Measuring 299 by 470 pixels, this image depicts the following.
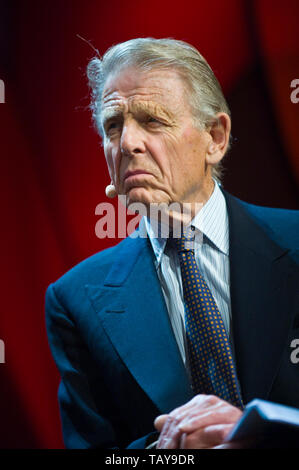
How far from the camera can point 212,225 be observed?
164cm

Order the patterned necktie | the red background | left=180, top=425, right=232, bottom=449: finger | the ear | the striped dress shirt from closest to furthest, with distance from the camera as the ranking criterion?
left=180, top=425, right=232, bottom=449: finger, the patterned necktie, the striped dress shirt, the ear, the red background

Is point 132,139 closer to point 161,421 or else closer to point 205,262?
point 205,262

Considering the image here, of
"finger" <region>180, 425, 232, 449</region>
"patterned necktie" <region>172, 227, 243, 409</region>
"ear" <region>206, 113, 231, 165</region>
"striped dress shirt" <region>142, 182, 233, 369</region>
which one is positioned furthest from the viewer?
"ear" <region>206, 113, 231, 165</region>

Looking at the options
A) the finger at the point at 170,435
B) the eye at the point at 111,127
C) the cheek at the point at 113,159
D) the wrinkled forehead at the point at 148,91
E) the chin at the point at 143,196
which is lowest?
the finger at the point at 170,435

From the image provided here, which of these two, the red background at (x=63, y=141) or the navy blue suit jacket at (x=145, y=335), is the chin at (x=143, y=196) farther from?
the red background at (x=63, y=141)

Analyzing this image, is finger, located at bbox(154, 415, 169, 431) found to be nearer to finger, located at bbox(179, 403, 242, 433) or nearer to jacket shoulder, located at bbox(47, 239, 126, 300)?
finger, located at bbox(179, 403, 242, 433)

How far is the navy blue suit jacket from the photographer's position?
4.80 feet

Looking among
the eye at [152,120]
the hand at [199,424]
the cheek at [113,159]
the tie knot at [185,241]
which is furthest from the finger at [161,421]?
the eye at [152,120]

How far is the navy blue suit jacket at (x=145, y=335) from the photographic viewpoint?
1.46 metres

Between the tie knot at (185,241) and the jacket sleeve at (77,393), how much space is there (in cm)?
34

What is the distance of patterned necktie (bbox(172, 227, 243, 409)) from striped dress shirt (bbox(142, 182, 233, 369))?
0.04 metres

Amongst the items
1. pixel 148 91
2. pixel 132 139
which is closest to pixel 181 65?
pixel 148 91

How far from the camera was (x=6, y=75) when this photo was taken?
197 centimetres

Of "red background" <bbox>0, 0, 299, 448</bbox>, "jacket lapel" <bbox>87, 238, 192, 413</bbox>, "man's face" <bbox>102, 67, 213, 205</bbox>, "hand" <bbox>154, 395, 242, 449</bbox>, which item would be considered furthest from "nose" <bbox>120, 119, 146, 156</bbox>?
"hand" <bbox>154, 395, 242, 449</bbox>
